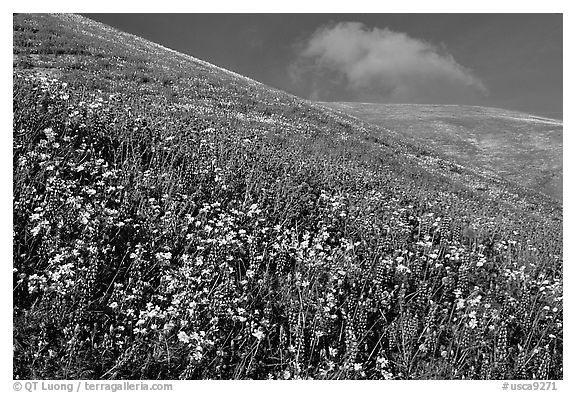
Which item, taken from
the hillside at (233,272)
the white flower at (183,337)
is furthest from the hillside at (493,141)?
the white flower at (183,337)

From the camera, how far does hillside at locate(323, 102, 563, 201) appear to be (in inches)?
1662

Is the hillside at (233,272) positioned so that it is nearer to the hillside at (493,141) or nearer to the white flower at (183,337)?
the white flower at (183,337)

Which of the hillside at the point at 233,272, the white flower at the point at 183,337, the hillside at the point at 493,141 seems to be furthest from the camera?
the hillside at the point at 493,141

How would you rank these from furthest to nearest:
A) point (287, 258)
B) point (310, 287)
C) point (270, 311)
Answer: point (287, 258)
point (310, 287)
point (270, 311)

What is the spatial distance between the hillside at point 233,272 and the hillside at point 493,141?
95.0ft

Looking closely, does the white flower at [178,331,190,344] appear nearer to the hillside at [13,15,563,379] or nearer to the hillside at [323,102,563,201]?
the hillside at [13,15,563,379]

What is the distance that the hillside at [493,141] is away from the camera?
42219 mm

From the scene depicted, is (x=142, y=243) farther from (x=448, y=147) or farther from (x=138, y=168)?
(x=448, y=147)

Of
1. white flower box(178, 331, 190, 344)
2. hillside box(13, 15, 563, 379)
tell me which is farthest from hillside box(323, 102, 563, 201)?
white flower box(178, 331, 190, 344)

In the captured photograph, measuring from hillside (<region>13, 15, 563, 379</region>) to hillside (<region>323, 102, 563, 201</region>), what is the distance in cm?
2897

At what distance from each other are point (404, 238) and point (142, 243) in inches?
173

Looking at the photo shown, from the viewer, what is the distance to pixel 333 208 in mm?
8836
